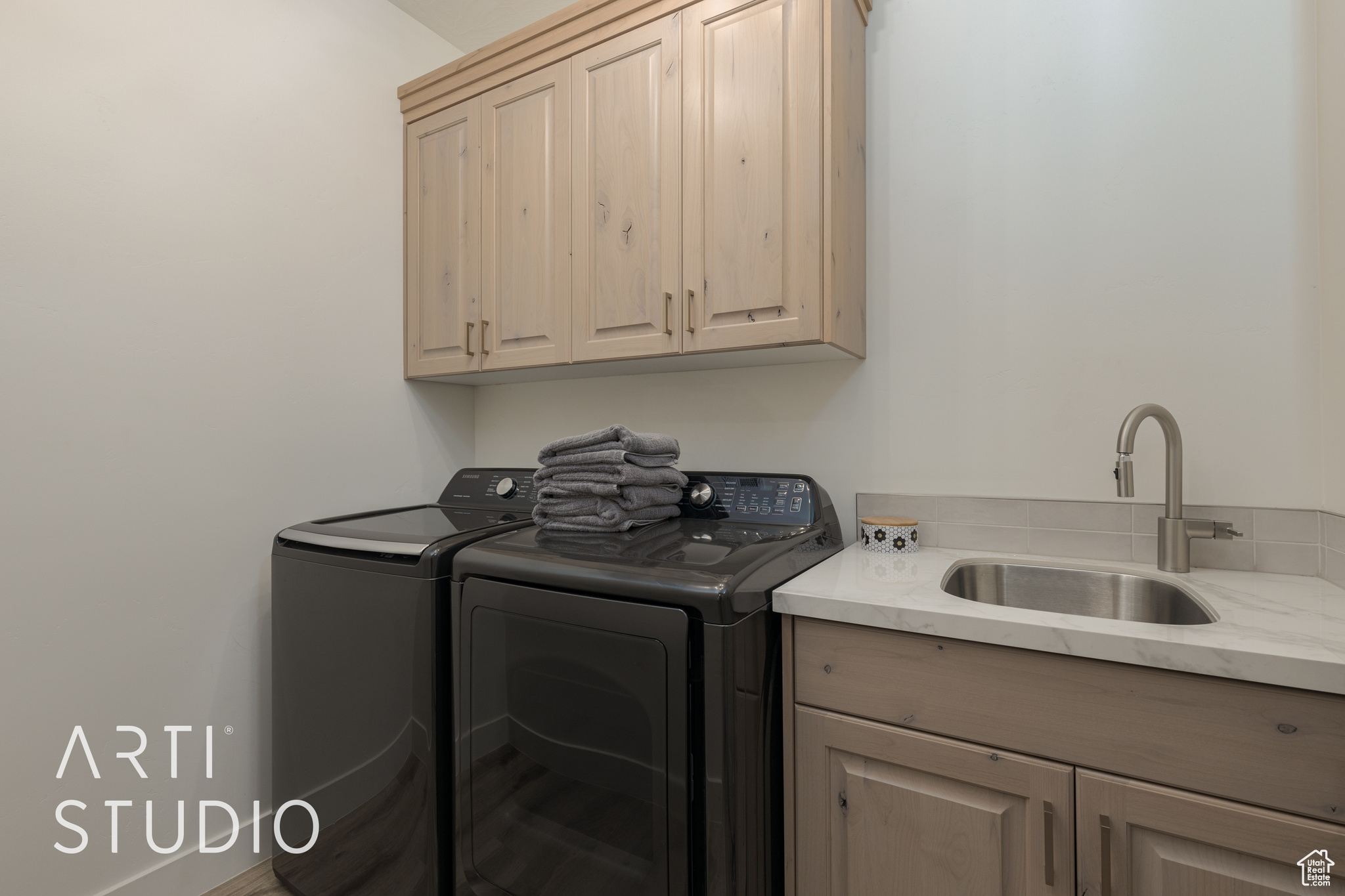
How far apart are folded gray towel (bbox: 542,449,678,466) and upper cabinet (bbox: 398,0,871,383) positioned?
28 cm

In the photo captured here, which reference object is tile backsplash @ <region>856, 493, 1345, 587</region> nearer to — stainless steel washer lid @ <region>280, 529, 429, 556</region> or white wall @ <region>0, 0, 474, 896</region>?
stainless steel washer lid @ <region>280, 529, 429, 556</region>

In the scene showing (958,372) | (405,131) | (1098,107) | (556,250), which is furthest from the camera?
(405,131)

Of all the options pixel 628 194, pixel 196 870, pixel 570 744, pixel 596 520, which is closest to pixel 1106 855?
pixel 570 744

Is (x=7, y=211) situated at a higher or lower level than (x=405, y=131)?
lower

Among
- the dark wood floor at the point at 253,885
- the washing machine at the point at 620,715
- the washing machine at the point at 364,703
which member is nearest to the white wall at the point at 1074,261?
the washing machine at the point at 620,715

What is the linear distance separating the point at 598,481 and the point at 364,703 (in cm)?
72

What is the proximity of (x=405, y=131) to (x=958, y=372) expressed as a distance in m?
1.92

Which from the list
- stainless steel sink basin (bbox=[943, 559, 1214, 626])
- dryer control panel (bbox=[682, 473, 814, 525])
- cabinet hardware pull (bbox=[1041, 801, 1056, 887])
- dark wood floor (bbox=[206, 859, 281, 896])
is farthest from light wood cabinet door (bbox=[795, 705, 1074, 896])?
dark wood floor (bbox=[206, 859, 281, 896])

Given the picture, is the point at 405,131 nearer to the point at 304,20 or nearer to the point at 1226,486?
the point at 304,20

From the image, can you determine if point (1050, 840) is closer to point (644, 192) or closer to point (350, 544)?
point (350, 544)

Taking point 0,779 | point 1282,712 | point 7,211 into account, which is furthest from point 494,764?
point 7,211

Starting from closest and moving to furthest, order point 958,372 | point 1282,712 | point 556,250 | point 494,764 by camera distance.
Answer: point 1282,712, point 494,764, point 958,372, point 556,250

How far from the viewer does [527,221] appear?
67.7 inches

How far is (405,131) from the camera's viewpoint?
2.00 meters
